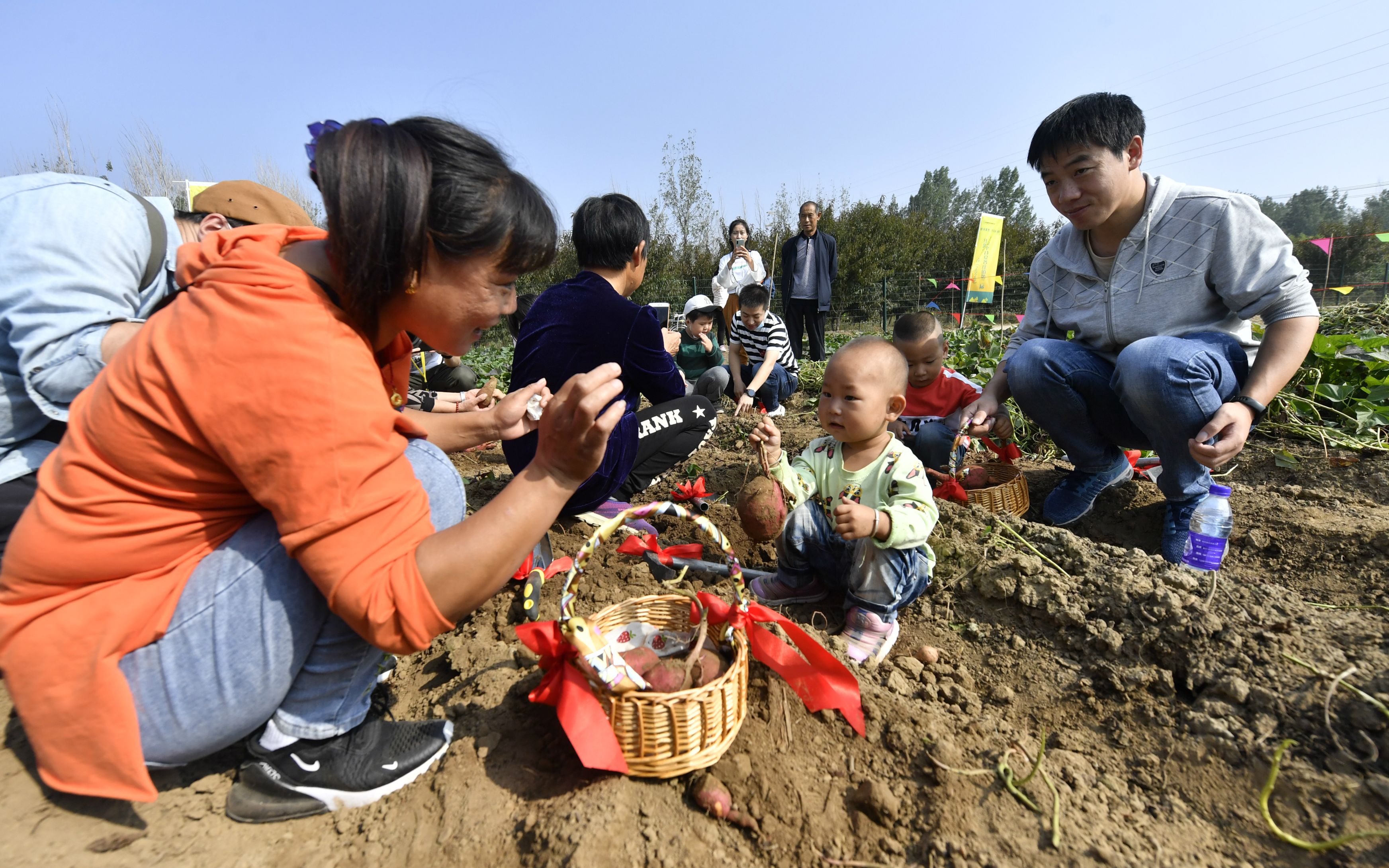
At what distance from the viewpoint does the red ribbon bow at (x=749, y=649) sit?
1.43 m

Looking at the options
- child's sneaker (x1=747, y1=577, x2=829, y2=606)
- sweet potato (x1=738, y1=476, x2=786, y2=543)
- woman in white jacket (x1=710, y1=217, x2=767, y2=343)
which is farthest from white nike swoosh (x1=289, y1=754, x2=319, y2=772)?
woman in white jacket (x1=710, y1=217, x2=767, y2=343)

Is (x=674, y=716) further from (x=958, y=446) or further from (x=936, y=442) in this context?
(x=936, y=442)

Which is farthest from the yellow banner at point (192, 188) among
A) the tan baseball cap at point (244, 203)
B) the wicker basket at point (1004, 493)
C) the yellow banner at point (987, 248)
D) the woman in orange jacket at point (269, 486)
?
the yellow banner at point (987, 248)

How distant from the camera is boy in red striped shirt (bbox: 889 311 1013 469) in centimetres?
383

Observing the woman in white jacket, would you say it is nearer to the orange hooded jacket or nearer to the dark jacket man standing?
the dark jacket man standing

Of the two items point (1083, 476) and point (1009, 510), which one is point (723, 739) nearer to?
point (1009, 510)

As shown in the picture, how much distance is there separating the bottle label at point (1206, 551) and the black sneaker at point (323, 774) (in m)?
2.88

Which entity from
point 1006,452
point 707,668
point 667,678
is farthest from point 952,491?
point 667,678

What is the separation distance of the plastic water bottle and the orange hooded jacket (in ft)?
9.45

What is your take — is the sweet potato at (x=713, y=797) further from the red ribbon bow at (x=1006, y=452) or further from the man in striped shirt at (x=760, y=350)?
the man in striped shirt at (x=760, y=350)

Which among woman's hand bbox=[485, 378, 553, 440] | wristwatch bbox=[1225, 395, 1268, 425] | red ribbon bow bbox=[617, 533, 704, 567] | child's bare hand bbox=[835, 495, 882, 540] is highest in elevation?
woman's hand bbox=[485, 378, 553, 440]

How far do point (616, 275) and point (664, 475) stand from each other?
1462 millimetres

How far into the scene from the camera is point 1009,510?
3.21 m

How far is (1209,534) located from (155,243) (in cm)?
385
